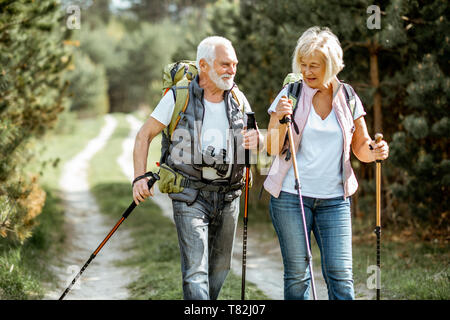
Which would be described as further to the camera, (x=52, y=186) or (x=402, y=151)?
(x=52, y=186)

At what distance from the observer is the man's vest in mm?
4246

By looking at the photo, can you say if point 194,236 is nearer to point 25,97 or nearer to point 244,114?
point 244,114

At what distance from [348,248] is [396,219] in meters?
6.29

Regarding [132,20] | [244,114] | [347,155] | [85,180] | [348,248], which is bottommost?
[85,180]

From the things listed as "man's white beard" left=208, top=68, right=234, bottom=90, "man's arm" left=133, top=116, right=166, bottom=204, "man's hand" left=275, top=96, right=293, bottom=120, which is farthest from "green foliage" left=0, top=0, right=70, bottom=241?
"man's hand" left=275, top=96, right=293, bottom=120

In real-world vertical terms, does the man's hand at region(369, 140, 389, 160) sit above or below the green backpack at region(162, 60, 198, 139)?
below

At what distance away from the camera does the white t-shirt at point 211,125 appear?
4.28m

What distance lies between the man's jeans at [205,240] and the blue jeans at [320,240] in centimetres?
47

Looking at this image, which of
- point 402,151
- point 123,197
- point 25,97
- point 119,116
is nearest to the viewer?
point 402,151

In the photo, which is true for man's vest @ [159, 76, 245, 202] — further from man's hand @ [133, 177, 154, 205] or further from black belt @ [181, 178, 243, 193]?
man's hand @ [133, 177, 154, 205]

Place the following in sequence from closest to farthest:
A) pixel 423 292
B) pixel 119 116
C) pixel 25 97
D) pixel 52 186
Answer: pixel 423 292
pixel 25 97
pixel 52 186
pixel 119 116

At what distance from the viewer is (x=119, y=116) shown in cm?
4444

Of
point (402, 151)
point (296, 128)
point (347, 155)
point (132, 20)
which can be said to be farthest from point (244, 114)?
point (132, 20)

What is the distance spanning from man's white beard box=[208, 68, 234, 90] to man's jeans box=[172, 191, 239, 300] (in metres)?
0.75
